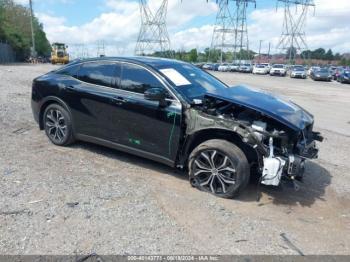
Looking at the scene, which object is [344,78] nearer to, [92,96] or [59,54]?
[92,96]

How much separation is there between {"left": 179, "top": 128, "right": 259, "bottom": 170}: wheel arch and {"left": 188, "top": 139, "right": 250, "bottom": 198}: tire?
0.39ft

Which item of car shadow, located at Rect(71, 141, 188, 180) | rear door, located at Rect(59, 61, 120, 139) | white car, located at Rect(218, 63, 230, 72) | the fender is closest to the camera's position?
car shadow, located at Rect(71, 141, 188, 180)

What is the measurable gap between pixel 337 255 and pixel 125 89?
350 centimetres

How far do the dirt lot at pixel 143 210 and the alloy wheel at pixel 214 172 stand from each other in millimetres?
161

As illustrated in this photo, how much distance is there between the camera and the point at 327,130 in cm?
934

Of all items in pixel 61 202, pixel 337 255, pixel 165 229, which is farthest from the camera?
pixel 61 202

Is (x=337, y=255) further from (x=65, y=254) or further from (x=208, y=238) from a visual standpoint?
(x=65, y=254)

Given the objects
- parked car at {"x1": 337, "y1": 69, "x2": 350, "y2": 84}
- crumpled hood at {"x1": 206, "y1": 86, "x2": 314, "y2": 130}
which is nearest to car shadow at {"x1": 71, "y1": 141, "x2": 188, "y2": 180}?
crumpled hood at {"x1": 206, "y1": 86, "x2": 314, "y2": 130}

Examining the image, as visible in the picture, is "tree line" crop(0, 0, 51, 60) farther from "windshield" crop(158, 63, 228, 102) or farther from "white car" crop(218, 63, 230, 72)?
"windshield" crop(158, 63, 228, 102)

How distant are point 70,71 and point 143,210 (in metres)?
3.14

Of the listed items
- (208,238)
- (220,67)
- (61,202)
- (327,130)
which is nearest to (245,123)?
(208,238)

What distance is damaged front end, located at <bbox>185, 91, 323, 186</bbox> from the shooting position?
172 inches

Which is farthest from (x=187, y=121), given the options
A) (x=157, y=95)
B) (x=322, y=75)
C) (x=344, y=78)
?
(x=322, y=75)

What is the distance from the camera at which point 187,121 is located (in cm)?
477
